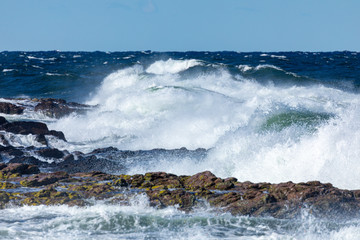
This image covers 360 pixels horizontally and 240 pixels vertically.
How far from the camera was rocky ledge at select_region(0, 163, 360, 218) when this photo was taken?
5.81m

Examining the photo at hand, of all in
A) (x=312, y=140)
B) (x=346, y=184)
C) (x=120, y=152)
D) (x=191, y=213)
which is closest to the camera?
(x=191, y=213)

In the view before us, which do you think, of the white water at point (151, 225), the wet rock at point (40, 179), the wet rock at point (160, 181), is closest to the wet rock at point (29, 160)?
the wet rock at point (40, 179)

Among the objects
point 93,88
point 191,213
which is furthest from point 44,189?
point 93,88

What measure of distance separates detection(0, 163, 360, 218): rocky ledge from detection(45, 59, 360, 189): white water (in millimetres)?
1869

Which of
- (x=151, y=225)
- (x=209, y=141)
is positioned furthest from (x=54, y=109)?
(x=151, y=225)

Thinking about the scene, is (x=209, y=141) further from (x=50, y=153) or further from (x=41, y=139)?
(x=50, y=153)

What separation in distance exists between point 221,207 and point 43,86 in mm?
25171

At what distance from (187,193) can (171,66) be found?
30971 millimetres

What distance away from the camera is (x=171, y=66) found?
36.8 meters

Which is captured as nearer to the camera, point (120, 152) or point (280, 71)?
point (120, 152)

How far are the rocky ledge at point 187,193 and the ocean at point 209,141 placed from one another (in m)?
0.15

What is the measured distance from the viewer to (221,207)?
19.6 ft

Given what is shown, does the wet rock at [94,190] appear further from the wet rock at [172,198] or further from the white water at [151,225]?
the wet rock at [172,198]

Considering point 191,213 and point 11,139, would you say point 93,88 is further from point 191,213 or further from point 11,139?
point 191,213
